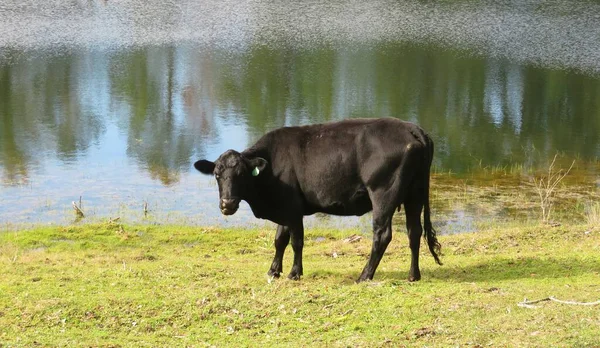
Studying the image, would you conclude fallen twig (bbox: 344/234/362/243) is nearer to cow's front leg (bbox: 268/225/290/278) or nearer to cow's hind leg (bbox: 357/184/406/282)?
cow's front leg (bbox: 268/225/290/278)

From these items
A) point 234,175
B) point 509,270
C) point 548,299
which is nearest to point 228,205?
point 234,175

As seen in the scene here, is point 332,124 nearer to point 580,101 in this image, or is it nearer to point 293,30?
point 580,101

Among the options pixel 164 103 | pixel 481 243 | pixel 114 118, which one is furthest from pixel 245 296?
pixel 164 103

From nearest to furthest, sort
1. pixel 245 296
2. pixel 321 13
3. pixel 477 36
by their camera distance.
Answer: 1. pixel 245 296
2. pixel 477 36
3. pixel 321 13

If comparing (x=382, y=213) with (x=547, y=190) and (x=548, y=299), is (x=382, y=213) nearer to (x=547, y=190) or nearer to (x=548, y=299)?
(x=548, y=299)

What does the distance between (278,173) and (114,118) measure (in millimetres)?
14787

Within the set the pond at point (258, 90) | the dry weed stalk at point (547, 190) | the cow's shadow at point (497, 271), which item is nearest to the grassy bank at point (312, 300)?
the cow's shadow at point (497, 271)

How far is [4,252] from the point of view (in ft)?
38.5

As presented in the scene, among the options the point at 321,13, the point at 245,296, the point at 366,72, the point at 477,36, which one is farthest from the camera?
the point at 321,13

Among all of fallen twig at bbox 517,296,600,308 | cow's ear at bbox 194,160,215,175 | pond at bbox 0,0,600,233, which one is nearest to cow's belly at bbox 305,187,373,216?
cow's ear at bbox 194,160,215,175

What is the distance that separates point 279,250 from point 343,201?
100cm

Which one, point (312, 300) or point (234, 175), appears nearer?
point (312, 300)

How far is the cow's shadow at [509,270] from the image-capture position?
9.01 m

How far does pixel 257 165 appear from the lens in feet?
29.5
